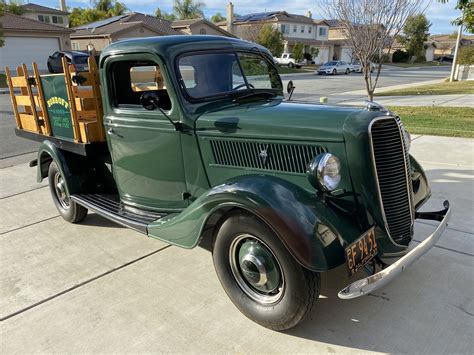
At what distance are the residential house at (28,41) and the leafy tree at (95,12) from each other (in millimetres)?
20584

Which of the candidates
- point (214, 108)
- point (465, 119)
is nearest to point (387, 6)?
point (465, 119)

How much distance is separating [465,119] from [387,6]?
333 cm

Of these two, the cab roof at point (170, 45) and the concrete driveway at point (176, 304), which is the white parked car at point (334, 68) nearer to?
the concrete driveway at point (176, 304)

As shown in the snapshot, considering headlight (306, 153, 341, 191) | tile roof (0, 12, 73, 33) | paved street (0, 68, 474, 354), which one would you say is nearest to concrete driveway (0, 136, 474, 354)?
paved street (0, 68, 474, 354)

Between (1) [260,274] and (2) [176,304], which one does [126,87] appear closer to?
(2) [176,304]

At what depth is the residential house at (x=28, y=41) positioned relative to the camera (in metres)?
27.4

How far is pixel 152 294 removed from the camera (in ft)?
10.1

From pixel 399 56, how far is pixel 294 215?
5676 centimetres

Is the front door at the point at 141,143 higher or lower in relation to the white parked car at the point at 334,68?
higher

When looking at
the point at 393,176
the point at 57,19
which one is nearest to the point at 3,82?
the point at 393,176

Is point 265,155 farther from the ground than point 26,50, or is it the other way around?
point 26,50

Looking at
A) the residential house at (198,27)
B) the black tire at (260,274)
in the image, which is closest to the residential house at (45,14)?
the residential house at (198,27)

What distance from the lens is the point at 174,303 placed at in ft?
9.68

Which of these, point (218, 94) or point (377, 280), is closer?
point (377, 280)
